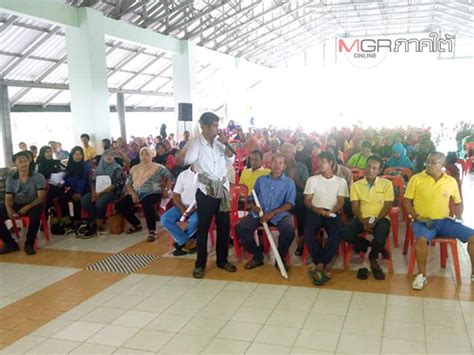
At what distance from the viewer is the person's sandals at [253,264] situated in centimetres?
402

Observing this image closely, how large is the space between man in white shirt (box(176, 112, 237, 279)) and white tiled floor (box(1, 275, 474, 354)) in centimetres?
53

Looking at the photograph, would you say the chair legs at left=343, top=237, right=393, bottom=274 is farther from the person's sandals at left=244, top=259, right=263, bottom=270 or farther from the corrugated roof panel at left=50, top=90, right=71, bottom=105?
the corrugated roof panel at left=50, top=90, right=71, bottom=105

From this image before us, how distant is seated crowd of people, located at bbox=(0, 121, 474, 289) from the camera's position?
12.2ft

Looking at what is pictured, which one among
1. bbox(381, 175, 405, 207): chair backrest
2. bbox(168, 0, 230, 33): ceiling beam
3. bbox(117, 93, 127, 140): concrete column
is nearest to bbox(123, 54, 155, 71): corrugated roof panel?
bbox(117, 93, 127, 140): concrete column

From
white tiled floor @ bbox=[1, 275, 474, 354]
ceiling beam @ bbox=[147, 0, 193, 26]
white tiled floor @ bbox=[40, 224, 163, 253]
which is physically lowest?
white tiled floor @ bbox=[1, 275, 474, 354]

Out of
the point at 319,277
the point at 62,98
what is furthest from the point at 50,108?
the point at 319,277

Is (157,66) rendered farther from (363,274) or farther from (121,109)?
(363,274)

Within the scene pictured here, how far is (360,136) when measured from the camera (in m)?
7.45

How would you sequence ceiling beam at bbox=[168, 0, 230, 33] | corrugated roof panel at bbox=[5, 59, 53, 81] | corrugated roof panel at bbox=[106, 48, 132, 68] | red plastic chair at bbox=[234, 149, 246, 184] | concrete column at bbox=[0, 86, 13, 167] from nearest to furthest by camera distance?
red plastic chair at bbox=[234, 149, 246, 184] → corrugated roof panel at bbox=[5, 59, 53, 81] → concrete column at bbox=[0, 86, 13, 167] → ceiling beam at bbox=[168, 0, 230, 33] → corrugated roof panel at bbox=[106, 48, 132, 68]

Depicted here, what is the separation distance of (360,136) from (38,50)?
803 centimetres

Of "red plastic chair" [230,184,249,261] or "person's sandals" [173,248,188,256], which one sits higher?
"red plastic chair" [230,184,249,261]

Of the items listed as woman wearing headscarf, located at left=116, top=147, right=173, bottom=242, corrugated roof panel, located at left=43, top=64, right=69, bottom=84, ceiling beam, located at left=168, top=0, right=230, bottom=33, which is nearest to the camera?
woman wearing headscarf, located at left=116, top=147, right=173, bottom=242

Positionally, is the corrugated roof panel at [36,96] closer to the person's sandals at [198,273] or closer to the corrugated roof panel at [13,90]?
the corrugated roof panel at [13,90]

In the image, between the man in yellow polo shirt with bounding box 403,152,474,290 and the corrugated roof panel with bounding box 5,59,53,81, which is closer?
the man in yellow polo shirt with bounding box 403,152,474,290
